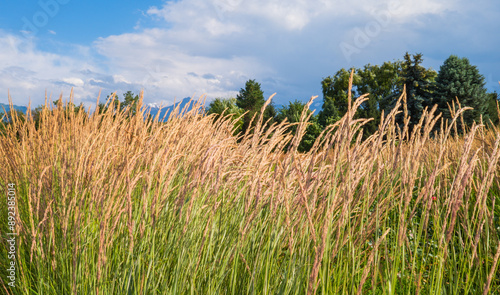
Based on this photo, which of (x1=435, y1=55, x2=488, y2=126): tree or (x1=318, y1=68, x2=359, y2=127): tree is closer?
(x1=435, y1=55, x2=488, y2=126): tree

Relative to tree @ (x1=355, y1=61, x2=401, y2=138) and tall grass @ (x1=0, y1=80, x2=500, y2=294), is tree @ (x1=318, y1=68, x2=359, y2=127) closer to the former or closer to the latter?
tree @ (x1=355, y1=61, x2=401, y2=138)

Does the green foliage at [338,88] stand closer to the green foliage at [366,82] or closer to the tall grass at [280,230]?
the green foliage at [366,82]

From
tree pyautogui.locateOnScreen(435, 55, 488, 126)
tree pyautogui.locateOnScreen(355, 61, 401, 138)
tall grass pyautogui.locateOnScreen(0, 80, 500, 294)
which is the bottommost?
tall grass pyautogui.locateOnScreen(0, 80, 500, 294)

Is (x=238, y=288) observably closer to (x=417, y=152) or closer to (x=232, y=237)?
(x=232, y=237)

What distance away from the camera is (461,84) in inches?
993

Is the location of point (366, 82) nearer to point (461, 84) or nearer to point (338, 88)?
point (338, 88)

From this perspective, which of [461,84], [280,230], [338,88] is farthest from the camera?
[338,88]

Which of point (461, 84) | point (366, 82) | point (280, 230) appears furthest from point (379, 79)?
point (280, 230)

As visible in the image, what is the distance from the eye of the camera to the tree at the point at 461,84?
2495cm

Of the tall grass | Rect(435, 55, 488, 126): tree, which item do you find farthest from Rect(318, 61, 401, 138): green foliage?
the tall grass

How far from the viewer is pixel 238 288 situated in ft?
6.26

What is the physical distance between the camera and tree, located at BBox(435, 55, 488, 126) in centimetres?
2495

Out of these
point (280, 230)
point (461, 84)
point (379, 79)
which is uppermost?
point (379, 79)

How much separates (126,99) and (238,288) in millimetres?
30219
